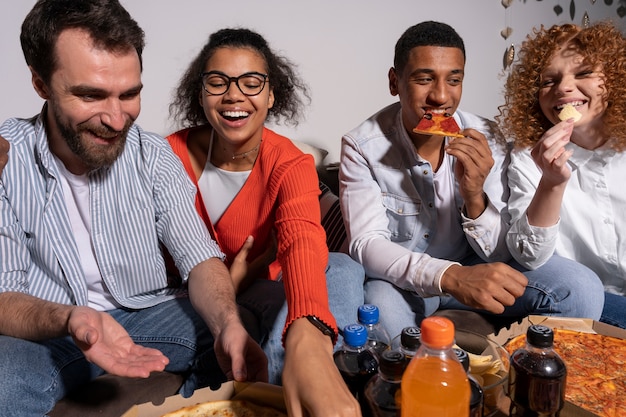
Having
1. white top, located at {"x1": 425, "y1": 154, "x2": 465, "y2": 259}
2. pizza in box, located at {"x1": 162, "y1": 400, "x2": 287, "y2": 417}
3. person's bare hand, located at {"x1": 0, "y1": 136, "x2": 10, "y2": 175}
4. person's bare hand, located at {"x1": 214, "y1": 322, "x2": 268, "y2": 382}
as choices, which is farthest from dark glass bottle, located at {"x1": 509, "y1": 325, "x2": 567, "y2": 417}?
person's bare hand, located at {"x1": 0, "y1": 136, "x2": 10, "y2": 175}

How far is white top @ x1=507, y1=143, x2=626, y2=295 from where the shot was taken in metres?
2.24

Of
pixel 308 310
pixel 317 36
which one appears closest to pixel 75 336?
pixel 308 310

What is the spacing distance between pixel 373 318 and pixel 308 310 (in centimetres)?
20

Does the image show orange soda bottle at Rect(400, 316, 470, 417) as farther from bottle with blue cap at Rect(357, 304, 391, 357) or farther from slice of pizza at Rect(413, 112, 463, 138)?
slice of pizza at Rect(413, 112, 463, 138)

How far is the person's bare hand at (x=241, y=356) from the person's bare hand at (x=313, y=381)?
0.23 metres

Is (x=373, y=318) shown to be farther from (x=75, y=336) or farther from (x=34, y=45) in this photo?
(x=34, y=45)

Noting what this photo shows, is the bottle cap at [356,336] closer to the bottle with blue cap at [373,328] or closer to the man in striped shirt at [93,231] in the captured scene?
the bottle with blue cap at [373,328]

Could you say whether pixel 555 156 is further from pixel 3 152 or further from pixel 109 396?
pixel 3 152

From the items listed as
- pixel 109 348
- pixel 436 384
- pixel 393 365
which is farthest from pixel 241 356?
pixel 436 384

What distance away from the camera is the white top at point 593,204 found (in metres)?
2.24

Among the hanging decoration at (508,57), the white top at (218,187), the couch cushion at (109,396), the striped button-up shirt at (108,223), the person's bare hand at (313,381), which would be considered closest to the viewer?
the person's bare hand at (313,381)

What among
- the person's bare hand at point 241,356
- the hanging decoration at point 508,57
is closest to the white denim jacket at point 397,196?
the person's bare hand at point 241,356

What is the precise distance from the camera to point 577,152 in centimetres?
229

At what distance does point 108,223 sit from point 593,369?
150 cm
